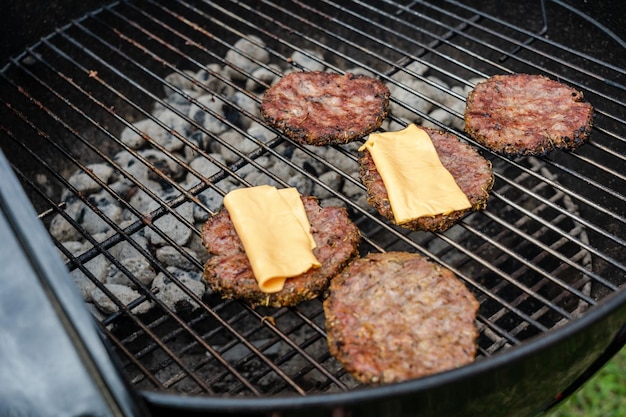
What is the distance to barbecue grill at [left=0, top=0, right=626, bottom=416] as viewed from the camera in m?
2.88

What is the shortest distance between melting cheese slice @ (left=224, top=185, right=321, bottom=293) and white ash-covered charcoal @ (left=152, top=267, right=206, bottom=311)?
2.16 ft

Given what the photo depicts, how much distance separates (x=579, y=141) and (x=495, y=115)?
42 centimetres

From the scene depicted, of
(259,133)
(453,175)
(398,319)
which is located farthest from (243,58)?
(398,319)

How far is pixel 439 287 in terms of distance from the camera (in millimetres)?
2676

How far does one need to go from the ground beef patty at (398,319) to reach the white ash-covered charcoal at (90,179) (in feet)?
6.23

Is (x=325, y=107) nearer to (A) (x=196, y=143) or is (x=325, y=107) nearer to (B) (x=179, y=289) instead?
(A) (x=196, y=143)

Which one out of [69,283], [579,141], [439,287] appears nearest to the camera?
[69,283]

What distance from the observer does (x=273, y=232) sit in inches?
112

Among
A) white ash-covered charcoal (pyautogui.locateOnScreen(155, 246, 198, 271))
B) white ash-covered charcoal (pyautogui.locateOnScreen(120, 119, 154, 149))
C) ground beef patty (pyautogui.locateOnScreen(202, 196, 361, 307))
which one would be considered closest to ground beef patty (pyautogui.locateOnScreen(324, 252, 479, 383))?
ground beef patty (pyautogui.locateOnScreen(202, 196, 361, 307))

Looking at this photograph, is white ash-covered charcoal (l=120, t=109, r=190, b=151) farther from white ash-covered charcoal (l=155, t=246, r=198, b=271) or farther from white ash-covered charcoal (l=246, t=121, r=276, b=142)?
white ash-covered charcoal (l=155, t=246, r=198, b=271)

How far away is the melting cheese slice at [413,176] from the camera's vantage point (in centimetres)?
293

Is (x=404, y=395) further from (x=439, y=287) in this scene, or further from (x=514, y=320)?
(x=514, y=320)

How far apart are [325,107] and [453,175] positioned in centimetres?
79

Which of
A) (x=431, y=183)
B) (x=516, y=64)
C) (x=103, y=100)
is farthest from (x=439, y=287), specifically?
(x=103, y=100)
